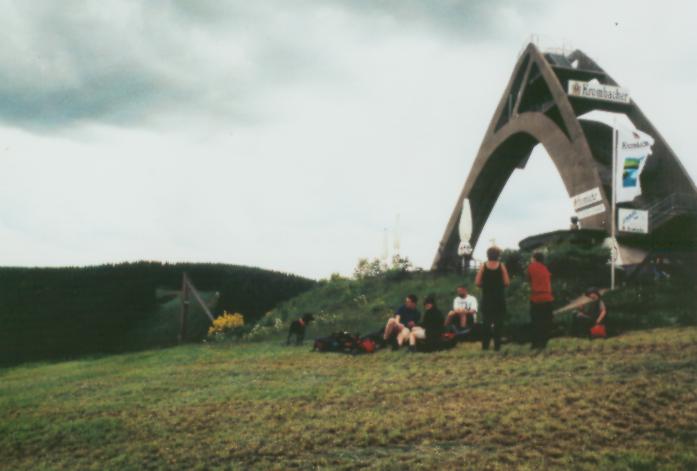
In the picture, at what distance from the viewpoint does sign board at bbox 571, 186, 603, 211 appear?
96.7ft

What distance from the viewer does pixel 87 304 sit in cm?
2248

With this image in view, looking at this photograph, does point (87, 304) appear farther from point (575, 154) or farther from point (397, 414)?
point (575, 154)

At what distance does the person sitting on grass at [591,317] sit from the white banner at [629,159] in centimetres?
759

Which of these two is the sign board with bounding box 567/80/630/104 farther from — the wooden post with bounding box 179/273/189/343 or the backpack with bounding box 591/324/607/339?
the backpack with bounding box 591/324/607/339

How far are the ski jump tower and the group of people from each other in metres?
14.8

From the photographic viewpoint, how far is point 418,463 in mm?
6246

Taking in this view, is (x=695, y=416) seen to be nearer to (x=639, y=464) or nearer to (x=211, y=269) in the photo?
(x=639, y=464)

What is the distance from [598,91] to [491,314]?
26482 mm

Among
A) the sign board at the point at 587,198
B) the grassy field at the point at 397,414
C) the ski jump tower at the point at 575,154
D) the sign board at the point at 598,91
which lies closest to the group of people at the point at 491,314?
the grassy field at the point at 397,414

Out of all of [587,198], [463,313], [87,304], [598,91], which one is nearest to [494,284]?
[463,313]

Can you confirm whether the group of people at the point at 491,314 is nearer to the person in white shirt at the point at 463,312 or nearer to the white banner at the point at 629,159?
the person in white shirt at the point at 463,312

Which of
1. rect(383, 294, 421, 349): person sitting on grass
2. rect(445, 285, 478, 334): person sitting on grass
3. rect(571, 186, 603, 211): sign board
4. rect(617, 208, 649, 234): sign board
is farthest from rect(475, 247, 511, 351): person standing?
rect(571, 186, 603, 211): sign board

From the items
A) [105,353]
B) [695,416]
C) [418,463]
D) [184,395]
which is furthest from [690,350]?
[105,353]

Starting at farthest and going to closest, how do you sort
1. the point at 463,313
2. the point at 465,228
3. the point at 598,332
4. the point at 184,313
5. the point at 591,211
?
the point at 591,211 → the point at 465,228 → the point at 184,313 → the point at 463,313 → the point at 598,332
